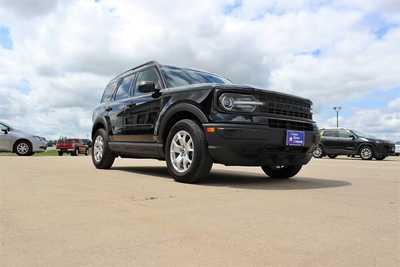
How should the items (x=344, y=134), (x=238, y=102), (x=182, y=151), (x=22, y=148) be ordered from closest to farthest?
(x=238, y=102)
(x=182, y=151)
(x=22, y=148)
(x=344, y=134)

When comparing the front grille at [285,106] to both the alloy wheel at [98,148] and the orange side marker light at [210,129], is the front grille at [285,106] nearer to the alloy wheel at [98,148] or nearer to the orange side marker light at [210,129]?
the orange side marker light at [210,129]

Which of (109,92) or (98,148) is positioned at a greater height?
(109,92)

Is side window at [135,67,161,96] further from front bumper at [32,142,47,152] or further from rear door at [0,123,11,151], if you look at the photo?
front bumper at [32,142,47,152]

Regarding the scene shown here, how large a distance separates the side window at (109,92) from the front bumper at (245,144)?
142 inches

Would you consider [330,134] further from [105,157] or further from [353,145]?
[105,157]

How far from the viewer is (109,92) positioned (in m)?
8.15

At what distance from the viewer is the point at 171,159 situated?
17.9ft

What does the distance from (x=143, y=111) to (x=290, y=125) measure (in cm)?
238

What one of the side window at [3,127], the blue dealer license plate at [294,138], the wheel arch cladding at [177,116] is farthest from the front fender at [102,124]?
the side window at [3,127]

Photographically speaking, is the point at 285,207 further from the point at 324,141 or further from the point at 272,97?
the point at 324,141


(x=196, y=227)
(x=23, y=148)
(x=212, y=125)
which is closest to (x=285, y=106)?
(x=212, y=125)

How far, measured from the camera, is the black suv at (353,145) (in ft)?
61.4

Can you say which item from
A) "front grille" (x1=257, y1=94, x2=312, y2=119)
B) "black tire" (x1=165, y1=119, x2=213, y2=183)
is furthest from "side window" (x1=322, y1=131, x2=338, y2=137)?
"black tire" (x1=165, y1=119, x2=213, y2=183)

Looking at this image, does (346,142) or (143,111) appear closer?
(143,111)
